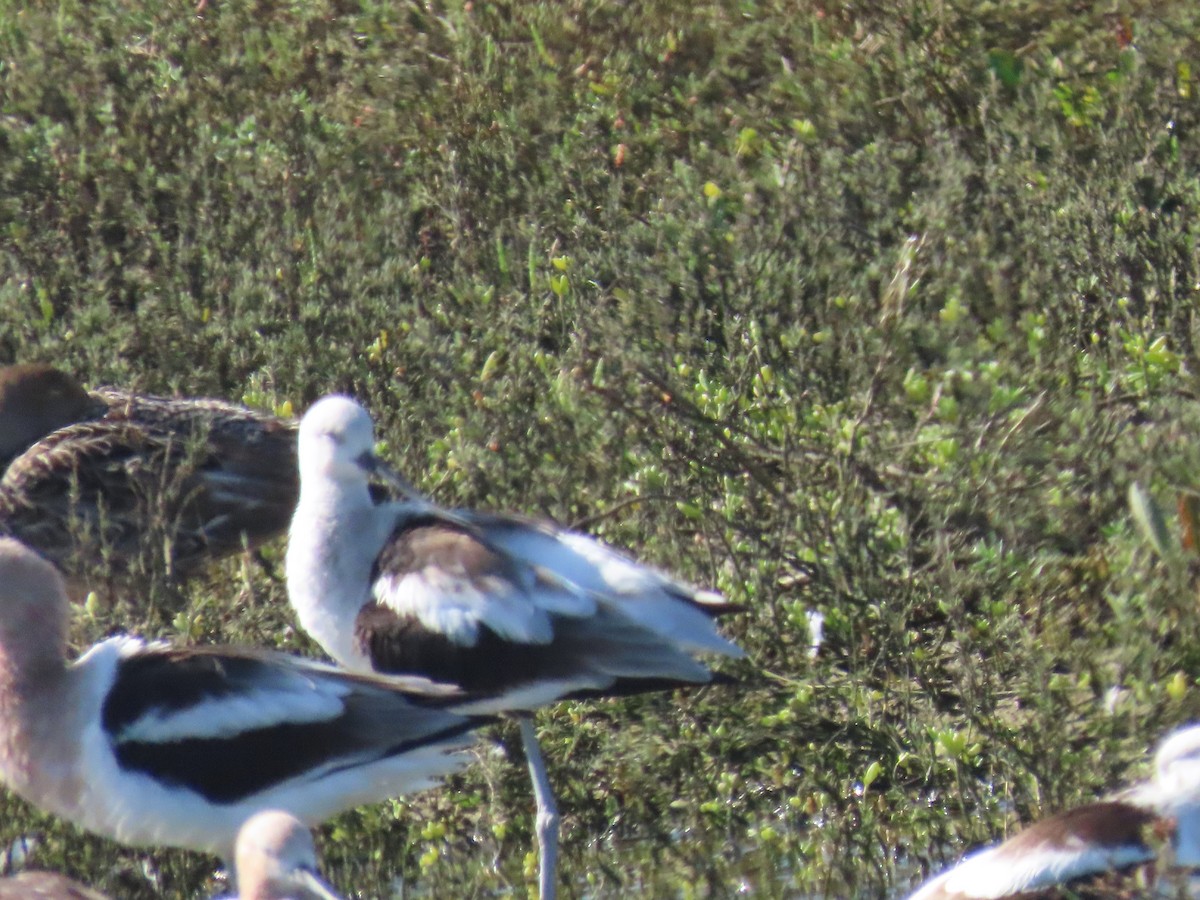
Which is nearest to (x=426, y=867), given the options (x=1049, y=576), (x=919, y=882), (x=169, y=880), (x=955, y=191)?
(x=169, y=880)

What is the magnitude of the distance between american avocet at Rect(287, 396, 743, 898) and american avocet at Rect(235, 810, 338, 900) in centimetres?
101

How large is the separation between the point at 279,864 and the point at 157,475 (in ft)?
9.67

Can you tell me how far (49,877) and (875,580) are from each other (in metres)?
2.31

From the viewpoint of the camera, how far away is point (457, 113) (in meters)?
8.73

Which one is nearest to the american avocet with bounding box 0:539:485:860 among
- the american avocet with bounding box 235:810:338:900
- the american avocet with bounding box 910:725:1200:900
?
the american avocet with bounding box 235:810:338:900

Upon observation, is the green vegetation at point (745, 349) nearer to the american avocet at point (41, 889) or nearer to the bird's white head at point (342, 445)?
the bird's white head at point (342, 445)

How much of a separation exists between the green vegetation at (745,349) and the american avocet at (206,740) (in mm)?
500

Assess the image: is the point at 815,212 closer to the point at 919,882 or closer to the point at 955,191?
the point at 955,191

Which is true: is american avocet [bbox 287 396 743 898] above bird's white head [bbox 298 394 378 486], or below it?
below

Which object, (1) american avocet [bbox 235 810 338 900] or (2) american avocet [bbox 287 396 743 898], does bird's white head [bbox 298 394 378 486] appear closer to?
(2) american avocet [bbox 287 396 743 898]

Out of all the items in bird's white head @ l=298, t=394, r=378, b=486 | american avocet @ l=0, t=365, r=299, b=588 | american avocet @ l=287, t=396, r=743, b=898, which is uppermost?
american avocet @ l=0, t=365, r=299, b=588

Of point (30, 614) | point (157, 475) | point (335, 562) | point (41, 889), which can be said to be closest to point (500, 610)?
point (335, 562)

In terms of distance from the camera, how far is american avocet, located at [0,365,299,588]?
6.89 m

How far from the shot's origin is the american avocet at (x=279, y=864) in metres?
3.96
